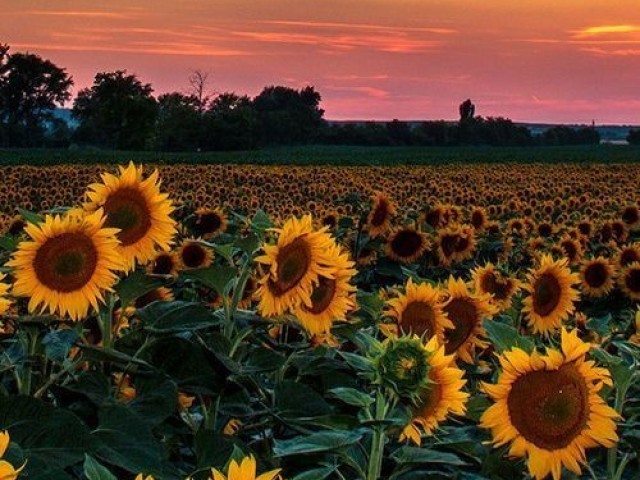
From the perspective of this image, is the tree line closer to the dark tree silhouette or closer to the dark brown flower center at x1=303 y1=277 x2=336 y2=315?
the dark tree silhouette

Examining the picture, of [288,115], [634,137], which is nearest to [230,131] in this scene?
[288,115]

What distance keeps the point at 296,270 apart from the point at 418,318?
58 cm

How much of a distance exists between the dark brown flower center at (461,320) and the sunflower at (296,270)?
74cm

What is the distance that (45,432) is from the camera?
223cm

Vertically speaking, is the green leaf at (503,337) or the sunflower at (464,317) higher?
the green leaf at (503,337)

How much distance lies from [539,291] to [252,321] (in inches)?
89.5

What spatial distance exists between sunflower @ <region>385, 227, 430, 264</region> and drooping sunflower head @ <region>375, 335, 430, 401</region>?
683 cm

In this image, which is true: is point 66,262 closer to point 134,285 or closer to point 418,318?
point 134,285

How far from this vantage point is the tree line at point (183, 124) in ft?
315

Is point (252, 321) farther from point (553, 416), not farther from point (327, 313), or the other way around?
point (553, 416)

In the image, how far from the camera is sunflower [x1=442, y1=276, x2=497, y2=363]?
11.4 feet

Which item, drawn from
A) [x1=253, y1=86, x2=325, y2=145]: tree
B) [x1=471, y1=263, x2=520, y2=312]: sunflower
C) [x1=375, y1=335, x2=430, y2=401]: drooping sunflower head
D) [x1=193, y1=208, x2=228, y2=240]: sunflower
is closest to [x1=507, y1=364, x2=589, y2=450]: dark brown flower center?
[x1=375, y1=335, x2=430, y2=401]: drooping sunflower head

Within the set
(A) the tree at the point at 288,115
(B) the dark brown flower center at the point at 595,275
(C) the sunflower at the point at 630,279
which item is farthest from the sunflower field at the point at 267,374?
(A) the tree at the point at 288,115

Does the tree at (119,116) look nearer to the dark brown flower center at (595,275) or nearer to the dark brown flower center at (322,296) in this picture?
the dark brown flower center at (595,275)
